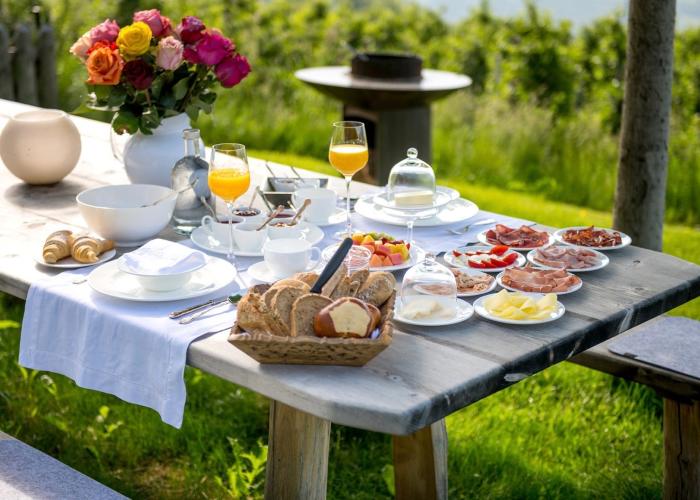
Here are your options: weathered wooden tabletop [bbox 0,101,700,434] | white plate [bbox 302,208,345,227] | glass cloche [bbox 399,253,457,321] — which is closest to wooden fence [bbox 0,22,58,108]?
weathered wooden tabletop [bbox 0,101,700,434]

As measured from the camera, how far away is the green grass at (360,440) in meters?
3.37

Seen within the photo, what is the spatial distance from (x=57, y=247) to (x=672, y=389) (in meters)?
1.74

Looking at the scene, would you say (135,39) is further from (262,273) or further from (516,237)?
(516,237)

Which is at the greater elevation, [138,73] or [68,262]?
[138,73]

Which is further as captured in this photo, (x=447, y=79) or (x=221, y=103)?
(x=221, y=103)

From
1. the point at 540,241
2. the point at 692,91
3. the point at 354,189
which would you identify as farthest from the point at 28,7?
the point at 540,241

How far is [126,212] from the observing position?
2666 millimetres

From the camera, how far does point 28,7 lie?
8.36 meters

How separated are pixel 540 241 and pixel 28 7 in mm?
6799

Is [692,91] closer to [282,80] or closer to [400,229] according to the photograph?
[282,80]

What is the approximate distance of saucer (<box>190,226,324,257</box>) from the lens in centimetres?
263

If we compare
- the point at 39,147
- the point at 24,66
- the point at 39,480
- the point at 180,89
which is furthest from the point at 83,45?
the point at 24,66

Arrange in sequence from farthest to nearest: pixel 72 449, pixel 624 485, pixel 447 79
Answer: pixel 447 79 → pixel 72 449 → pixel 624 485

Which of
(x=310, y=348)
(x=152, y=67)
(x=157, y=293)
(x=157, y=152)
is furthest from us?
(x=157, y=152)
